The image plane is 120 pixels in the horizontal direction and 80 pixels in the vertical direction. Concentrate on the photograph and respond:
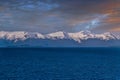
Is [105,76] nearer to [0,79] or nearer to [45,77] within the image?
[45,77]

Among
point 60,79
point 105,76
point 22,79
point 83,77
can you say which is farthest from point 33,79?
point 105,76

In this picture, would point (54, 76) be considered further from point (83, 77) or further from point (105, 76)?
point (105, 76)

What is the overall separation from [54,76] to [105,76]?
21.0 metres

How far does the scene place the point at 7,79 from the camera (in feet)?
318

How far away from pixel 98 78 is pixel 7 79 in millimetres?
35156

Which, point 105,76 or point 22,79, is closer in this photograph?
point 22,79

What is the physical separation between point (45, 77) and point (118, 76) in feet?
99.1

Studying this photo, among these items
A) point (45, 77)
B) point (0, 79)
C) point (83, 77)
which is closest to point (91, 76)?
point (83, 77)

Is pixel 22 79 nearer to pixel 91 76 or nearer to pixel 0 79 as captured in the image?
pixel 0 79

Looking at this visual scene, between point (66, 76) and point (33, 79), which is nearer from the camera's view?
point (33, 79)

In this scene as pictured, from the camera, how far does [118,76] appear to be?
10512cm

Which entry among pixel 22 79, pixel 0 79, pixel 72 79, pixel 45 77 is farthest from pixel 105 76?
pixel 0 79

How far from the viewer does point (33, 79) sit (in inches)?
3841

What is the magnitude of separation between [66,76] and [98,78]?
13.5 metres
